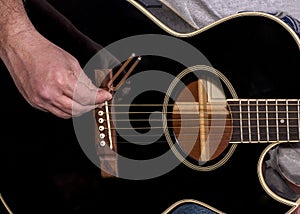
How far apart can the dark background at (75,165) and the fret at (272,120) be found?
4 cm

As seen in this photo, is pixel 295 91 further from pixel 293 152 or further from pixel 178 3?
pixel 178 3

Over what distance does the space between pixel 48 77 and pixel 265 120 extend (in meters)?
0.45

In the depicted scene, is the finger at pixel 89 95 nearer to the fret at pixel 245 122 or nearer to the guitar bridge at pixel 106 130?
the guitar bridge at pixel 106 130

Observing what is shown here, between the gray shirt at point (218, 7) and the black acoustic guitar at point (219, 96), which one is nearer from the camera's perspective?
the black acoustic guitar at point (219, 96)

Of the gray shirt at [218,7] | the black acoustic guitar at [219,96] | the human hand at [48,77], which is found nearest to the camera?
the human hand at [48,77]

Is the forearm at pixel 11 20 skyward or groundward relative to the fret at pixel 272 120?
skyward

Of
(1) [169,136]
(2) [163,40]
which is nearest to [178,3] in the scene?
(2) [163,40]

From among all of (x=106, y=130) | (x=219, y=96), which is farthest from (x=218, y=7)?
(x=106, y=130)

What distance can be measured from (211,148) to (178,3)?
331mm

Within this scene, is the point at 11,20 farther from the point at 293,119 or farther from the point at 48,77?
the point at 293,119

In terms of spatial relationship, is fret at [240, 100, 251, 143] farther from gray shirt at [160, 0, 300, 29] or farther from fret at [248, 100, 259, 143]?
gray shirt at [160, 0, 300, 29]

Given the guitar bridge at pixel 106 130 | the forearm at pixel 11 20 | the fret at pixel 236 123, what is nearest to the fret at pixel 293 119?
the fret at pixel 236 123

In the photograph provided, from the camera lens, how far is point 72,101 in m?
0.95

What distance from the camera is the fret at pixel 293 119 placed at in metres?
1.09
